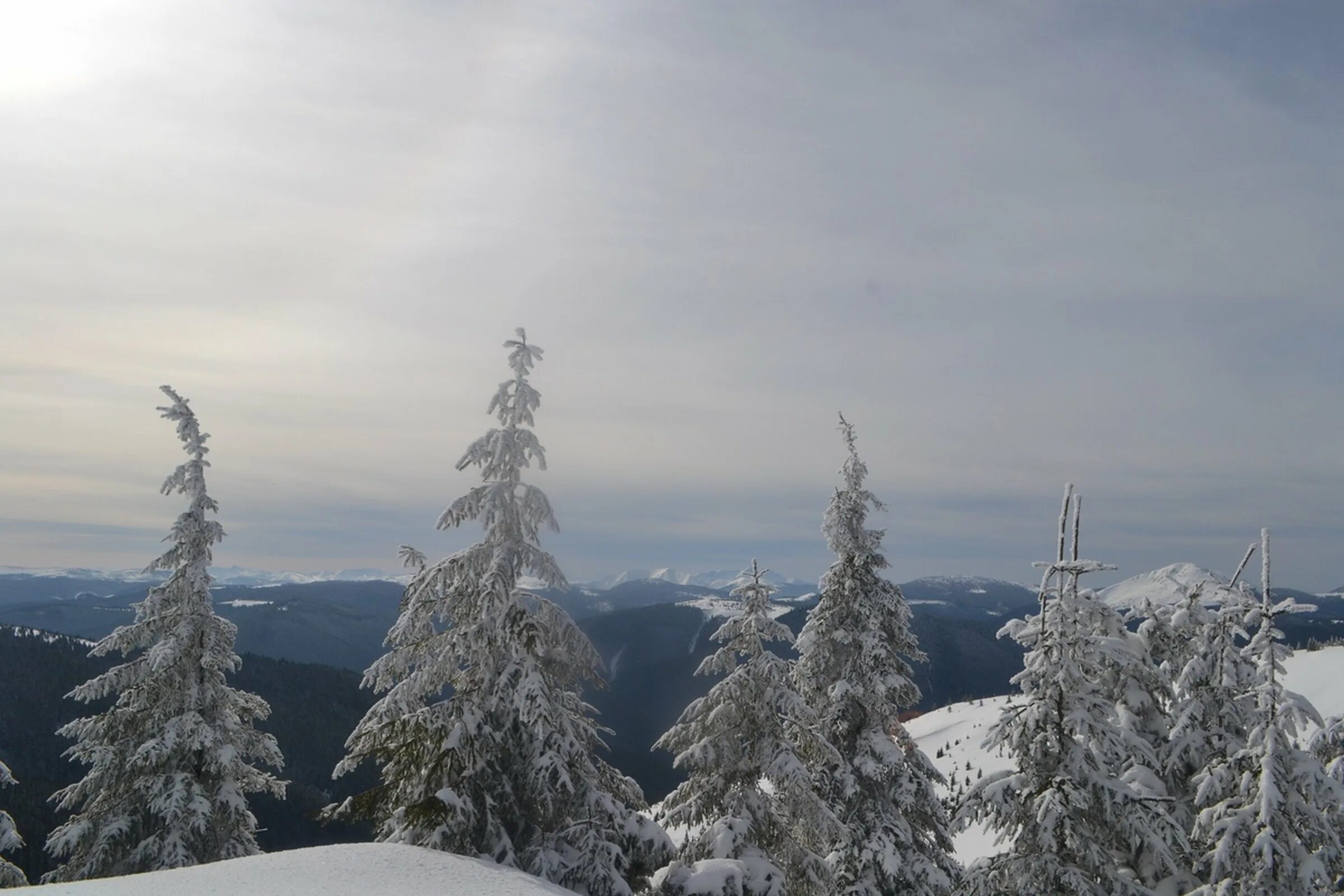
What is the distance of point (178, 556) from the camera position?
1828 centimetres

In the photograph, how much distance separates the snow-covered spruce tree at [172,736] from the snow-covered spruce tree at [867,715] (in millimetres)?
13116

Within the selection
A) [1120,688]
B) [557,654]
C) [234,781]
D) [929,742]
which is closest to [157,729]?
[234,781]

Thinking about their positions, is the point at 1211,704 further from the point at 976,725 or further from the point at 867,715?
the point at 976,725

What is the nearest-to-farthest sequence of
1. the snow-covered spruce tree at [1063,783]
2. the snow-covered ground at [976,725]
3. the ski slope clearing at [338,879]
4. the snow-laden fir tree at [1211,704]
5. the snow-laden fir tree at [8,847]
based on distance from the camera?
1. the ski slope clearing at [338,879]
2. the snow-covered spruce tree at [1063,783]
3. the snow-laden fir tree at [1211,704]
4. the snow-laden fir tree at [8,847]
5. the snow-covered ground at [976,725]

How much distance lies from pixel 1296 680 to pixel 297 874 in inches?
4453

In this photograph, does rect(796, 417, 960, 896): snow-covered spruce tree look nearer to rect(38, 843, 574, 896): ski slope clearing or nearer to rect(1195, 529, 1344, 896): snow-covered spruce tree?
rect(1195, 529, 1344, 896): snow-covered spruce tree

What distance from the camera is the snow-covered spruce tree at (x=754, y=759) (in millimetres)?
15141

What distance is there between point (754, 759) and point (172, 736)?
12318 millimetres

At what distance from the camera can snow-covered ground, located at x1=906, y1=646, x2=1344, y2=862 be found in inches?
2717

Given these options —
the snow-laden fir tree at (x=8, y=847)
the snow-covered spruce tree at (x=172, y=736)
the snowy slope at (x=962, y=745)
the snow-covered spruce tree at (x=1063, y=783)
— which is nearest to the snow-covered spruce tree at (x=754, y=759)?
the snow-covered spruce tree at (x=1063, y=783)

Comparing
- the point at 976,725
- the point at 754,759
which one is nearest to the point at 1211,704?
the point at 754,759

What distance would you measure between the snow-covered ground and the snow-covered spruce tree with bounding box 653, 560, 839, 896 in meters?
44.6

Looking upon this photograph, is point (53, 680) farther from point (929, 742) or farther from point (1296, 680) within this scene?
point (1296, 680)

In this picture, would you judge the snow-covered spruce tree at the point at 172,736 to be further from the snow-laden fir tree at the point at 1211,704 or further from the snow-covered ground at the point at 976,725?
the snow-covered ground at the point at 976,725
